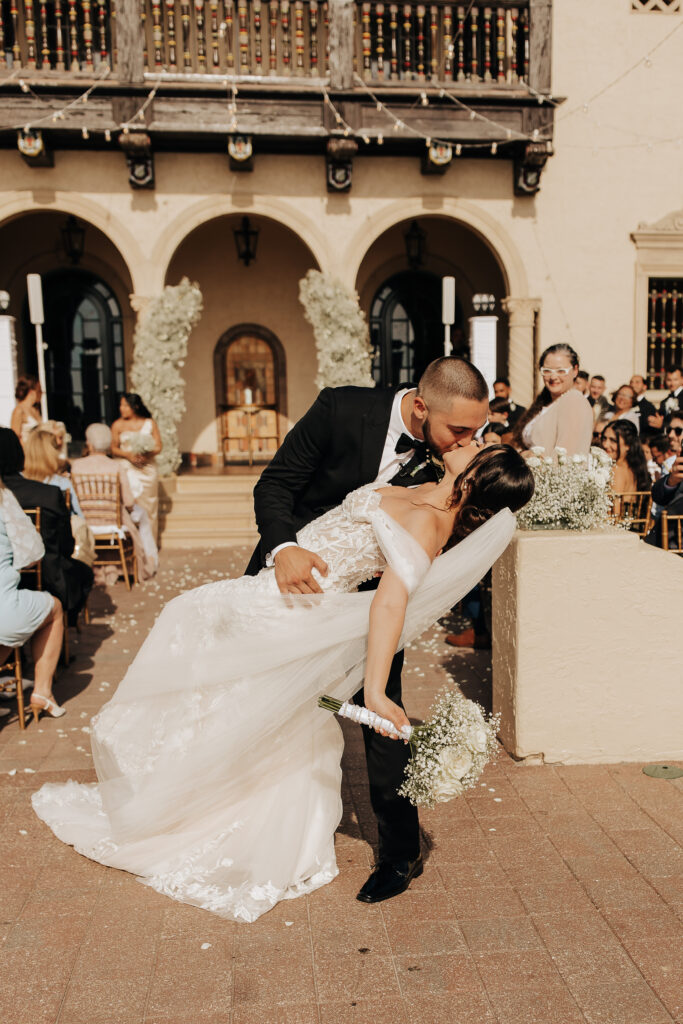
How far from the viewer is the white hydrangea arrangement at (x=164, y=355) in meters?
11.5

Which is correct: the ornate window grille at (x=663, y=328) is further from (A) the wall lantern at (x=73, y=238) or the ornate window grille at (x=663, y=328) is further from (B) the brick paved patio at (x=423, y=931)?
(B) the brick paved patio at (x=423, y=931)

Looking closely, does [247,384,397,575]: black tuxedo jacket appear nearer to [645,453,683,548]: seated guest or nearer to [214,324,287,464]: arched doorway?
[645,453,683,548]: seated guest

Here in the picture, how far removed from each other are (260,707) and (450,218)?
36.4 feet

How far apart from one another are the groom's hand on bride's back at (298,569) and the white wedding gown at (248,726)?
0.19ft

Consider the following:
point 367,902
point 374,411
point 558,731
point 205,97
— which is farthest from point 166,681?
point 205,97

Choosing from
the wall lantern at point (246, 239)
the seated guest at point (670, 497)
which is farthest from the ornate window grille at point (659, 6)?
the seated guest at point (670, 497)

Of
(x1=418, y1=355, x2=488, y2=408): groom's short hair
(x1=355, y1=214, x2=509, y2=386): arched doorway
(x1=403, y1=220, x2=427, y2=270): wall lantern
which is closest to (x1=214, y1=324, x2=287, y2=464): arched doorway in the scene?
(x1=355, y1=214, x2=509, y2=386): arched doorway

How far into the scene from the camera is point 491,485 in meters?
2.62

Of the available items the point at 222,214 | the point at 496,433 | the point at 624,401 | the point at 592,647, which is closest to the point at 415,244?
the point at 222,214

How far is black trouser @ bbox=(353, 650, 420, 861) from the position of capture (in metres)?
2.96

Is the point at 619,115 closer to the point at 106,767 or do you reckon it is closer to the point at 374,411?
the point at 374,411

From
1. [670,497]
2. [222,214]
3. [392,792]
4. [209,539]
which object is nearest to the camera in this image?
[392,792]

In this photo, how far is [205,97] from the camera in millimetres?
11477

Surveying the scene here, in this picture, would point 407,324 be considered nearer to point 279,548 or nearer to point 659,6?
point 659,6
